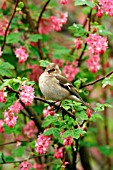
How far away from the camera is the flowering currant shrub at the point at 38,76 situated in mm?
3234

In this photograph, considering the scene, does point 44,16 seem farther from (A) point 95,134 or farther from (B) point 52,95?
(A) point 95,134

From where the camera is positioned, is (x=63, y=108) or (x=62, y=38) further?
(x=62, y=38)

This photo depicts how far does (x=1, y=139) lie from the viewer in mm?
6234

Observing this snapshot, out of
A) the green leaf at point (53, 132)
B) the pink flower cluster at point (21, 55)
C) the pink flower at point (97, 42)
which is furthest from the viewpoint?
the pink flower cluster at point (21, 55)

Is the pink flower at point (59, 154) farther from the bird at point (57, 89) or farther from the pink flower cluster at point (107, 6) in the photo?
the pink flower cluster at point (107, 6)

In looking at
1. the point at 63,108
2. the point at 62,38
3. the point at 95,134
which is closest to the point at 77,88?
the point at 63,108

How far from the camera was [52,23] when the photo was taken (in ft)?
14.8

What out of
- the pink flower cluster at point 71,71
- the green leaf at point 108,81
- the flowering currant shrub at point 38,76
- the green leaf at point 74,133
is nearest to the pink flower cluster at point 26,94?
the flowering currant shrub at point 38,76

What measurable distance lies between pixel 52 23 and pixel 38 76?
0.58 m

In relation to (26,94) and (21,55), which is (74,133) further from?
(21,55)

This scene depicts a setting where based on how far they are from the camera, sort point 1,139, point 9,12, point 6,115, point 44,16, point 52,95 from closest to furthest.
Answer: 1. point 6,115
2. point 52,95
3. point 44,16
4. point 9,12
5. point 1,139

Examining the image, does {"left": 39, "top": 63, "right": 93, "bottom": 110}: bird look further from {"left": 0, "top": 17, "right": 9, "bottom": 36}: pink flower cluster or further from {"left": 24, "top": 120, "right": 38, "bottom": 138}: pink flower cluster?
{"left": 24, "top": 120, "right": 38, "bottom": 138}: pink flower cluster

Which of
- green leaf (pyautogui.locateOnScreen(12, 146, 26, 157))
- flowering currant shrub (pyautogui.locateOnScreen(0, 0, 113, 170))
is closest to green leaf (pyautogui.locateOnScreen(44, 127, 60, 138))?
flowering currant shrub (pyautogui.locateOnScreen(0, 0, 113, 170))

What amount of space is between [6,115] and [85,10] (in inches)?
59.1
